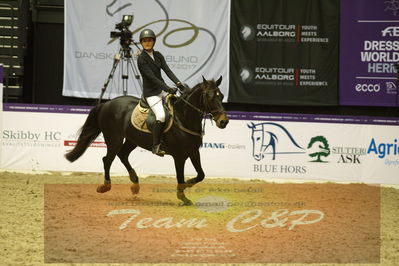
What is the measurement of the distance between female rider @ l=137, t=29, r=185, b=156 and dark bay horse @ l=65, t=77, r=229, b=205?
19 centimetres

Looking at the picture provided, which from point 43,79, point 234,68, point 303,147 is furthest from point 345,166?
point 43,79

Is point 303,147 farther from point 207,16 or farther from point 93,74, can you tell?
point 93,74

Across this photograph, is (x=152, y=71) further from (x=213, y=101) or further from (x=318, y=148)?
(x=318, y=148)

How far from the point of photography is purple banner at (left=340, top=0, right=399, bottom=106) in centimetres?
1319

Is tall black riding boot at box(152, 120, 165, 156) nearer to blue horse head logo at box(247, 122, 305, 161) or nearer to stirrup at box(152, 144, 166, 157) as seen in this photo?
stirrup at box(152, 144, 166, 157)

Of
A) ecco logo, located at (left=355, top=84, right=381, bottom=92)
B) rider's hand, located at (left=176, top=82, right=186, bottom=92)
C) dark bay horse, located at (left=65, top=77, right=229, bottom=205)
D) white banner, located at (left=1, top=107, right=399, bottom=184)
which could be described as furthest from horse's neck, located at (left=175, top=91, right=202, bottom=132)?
ecco logo, located at (left=355, top=84, right=381, bottom=92)

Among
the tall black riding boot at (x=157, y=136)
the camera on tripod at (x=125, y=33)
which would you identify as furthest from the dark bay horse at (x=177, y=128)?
the camera on tripod at (x=125, y=33)

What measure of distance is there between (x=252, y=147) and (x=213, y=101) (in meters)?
4.39

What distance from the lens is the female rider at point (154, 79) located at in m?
8.09

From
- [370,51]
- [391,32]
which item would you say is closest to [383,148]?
[370,51]

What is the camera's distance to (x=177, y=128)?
825 cm

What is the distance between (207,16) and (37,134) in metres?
4.54

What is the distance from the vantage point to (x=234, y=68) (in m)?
13.4

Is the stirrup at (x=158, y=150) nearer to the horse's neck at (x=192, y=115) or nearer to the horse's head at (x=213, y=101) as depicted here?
the horse's neck at (x=192, y=115)
